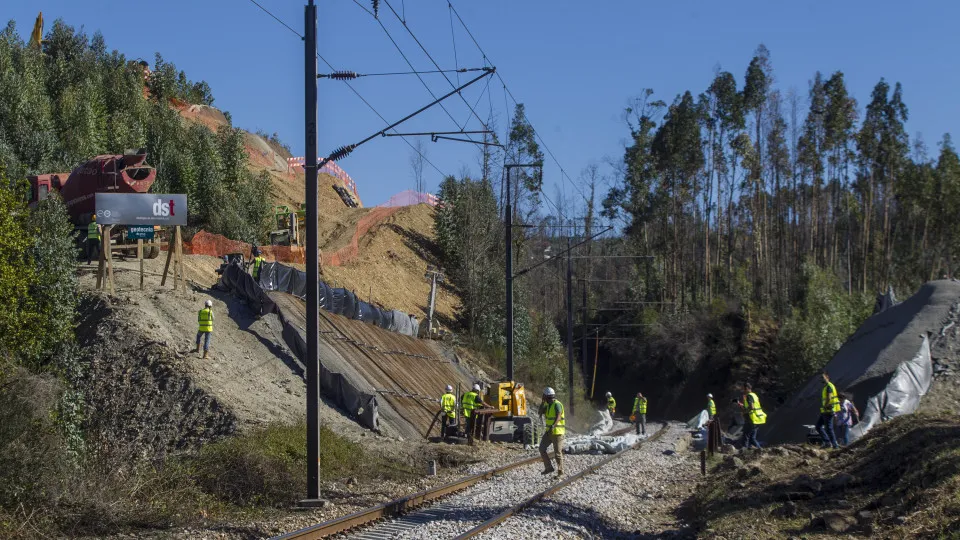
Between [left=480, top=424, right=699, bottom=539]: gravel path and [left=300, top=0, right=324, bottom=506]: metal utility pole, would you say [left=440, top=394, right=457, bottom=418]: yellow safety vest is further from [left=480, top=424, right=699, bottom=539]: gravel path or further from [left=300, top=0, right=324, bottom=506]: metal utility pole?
[left=300, top=0, right=324, bottom=506]: metal utility pole

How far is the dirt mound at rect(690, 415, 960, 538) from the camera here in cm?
1155

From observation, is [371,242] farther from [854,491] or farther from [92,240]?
[854,491]

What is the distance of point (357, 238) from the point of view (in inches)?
2694

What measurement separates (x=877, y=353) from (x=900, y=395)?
309 centimetres

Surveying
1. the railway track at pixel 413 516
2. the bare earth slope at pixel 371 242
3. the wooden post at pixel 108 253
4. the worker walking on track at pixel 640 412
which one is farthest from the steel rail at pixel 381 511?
the bare earth slope at pixel 371 242

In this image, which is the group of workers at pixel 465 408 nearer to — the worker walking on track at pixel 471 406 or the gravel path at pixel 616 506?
the worker walking on track at pixel 471 406

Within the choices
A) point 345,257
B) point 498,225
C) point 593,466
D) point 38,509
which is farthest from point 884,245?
point 38,509

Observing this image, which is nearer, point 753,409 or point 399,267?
point 753,409

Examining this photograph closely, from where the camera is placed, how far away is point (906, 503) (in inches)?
476

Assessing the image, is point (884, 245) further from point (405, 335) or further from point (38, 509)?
point (38, 509)

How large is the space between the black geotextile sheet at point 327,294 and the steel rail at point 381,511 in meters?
16.2

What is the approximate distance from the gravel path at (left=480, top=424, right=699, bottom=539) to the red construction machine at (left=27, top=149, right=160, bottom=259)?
19327mm

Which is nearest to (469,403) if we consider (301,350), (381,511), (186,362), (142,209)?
(301,350)

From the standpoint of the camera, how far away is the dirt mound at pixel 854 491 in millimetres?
11555
